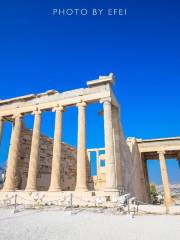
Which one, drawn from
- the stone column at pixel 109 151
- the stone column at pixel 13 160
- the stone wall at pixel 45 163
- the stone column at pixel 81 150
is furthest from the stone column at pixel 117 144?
the stone wall at pixel 45 163

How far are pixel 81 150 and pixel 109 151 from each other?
246 cm

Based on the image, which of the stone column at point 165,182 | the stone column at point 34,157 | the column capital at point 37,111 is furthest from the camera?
the stone column at point 165,182

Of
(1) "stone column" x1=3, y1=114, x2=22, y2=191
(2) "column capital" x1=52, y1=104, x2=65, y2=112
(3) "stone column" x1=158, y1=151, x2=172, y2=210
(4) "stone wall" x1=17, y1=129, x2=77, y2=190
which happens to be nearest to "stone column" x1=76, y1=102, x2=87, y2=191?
(2) "column capital" x1=52, y1=104, x2=65, y2=112

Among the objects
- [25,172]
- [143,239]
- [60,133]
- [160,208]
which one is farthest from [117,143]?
[143,239]

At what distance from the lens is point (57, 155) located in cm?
1809

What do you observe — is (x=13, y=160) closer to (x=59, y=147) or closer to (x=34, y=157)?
(x=34, y=157)

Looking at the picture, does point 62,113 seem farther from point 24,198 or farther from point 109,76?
point 24,198

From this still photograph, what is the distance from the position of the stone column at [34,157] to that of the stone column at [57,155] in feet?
5.98

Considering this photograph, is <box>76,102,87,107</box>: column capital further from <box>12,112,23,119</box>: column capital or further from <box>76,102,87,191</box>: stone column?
<box>12,112,23,119</box>: column capital

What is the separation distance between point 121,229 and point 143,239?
1472mm

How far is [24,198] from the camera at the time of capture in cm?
1644

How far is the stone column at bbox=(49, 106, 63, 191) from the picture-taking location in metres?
17.2

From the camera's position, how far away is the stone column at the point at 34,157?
17.9 metres

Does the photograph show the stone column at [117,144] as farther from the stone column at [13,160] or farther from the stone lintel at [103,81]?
the stone column at [13,160]
